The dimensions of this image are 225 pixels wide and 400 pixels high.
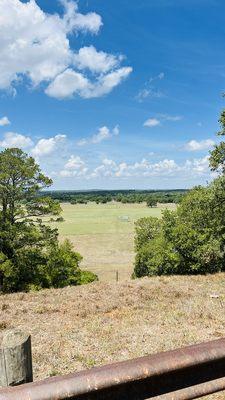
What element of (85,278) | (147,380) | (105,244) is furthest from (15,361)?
(105,244)

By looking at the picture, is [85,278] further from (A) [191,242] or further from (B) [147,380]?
(B) [147,380]

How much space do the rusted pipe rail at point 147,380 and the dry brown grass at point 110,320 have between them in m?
3.99

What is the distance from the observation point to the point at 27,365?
278 centimetres

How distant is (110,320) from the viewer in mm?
11492

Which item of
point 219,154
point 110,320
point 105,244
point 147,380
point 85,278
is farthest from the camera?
point 105,244

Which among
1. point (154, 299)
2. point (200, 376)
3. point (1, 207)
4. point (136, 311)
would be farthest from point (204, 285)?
point (1, 207)

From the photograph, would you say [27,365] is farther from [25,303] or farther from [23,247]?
[23,247]

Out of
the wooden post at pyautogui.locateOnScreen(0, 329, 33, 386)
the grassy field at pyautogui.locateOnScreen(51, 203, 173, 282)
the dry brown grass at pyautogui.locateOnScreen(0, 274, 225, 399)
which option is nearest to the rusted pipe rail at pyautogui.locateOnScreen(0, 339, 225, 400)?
the wooden post at pyautogui.locateOnScreen(0, 329, 33, 386)

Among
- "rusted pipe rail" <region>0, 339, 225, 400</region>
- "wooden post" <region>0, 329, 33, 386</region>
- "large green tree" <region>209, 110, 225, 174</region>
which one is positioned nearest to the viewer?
"rusted pipe rail" <region>0, 339, 225, 400</region>

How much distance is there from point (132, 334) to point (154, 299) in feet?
14.3

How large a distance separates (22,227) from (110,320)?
19.9 metres

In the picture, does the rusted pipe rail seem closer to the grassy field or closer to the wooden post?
the wooden post

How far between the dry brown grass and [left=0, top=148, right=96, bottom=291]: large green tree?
45.2 ft

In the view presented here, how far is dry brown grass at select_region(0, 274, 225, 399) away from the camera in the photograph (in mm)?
8797
